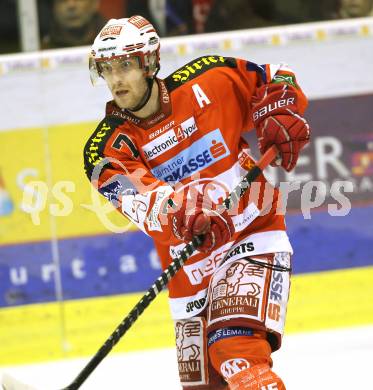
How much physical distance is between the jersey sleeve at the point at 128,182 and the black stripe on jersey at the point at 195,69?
0.95 ft

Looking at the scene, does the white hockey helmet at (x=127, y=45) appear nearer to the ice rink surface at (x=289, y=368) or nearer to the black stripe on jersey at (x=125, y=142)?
the black stripe on jersey at (x=125, y=142)

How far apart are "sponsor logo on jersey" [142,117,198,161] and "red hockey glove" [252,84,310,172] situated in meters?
0.26

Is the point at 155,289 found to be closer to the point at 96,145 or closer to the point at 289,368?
the point at 96,145

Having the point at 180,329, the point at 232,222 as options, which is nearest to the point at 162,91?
the point at 232,222

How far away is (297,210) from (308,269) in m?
0.31

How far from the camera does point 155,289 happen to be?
3.67 m

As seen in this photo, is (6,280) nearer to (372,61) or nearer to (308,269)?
(308,269)

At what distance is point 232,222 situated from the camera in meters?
3.72

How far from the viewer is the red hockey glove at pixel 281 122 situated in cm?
382

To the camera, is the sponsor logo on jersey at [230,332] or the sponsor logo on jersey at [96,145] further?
the sponsor logo on jersey at [96,145]

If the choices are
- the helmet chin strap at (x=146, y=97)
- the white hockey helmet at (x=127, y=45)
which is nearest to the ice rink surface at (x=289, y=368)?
the helmet chin strap at (x=146, y=97)

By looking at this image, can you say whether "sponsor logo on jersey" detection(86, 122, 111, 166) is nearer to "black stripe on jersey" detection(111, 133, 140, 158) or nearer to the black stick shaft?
"black stripe on jersey" detection(111, 133, 140, 158)

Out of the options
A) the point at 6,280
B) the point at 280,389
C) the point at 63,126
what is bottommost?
the point at 280,389

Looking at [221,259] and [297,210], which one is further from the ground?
[297,210]
